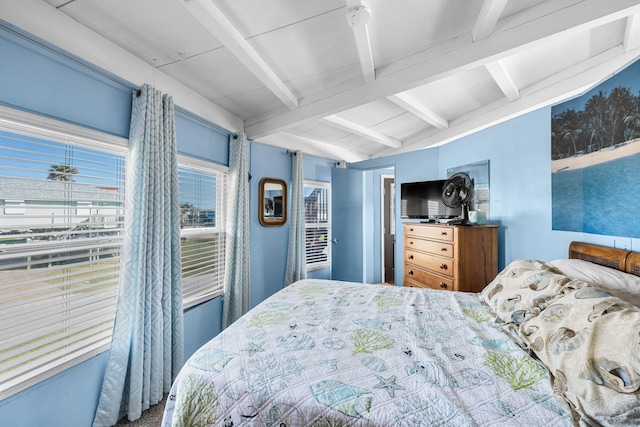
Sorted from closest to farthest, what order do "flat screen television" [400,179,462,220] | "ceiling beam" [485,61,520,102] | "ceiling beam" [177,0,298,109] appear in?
1. "ceiling beam" [177,0,298,109]
2. "ceiling beam" [485,61,520,102]
3. "flat screen television" [400,179,462,220]

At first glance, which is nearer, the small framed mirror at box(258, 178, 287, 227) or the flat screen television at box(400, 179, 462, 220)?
the flat screen television at box(400, 179, 462, 220)

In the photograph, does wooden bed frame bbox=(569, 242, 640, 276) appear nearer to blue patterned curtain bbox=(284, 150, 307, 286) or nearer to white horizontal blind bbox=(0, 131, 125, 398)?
blue patterned curtain bbox=(284, 150, 307, 286)

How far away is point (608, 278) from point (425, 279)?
159 cm

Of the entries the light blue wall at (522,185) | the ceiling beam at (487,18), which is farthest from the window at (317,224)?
the ceiling beam at (487,18)

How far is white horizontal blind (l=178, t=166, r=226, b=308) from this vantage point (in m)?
2.48

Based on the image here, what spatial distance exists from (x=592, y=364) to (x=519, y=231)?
1.87 meters

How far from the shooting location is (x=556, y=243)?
209 cm

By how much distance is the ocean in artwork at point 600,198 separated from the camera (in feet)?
4.92

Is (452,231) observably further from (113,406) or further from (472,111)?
(113,406)

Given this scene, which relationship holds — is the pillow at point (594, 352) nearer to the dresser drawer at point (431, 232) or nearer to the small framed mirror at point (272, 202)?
the dresser drawer at point (431, 232)

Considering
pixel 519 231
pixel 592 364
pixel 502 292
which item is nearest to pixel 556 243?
pixel 519 231

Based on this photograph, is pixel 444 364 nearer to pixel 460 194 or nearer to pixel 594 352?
pixel 594 352

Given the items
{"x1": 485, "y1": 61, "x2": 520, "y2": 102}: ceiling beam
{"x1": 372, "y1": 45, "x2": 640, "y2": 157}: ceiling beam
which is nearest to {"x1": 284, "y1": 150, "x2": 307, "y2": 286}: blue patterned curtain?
{"x1": 372, "y1": 45, "x2": 640, "y2": 157}: ceiling beam

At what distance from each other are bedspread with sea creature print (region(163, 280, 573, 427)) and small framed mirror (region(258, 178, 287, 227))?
6.48 ft
